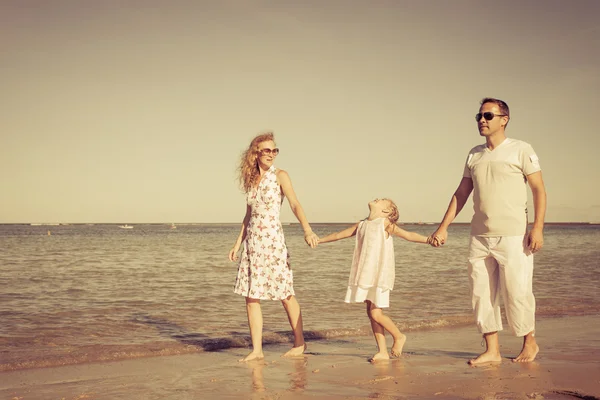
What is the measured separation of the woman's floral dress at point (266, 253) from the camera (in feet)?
18.6

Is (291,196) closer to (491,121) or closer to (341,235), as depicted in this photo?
(341,235)

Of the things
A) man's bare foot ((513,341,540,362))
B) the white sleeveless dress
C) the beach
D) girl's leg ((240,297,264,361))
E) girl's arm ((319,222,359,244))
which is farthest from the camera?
girl's leg ((240,297,264,361))

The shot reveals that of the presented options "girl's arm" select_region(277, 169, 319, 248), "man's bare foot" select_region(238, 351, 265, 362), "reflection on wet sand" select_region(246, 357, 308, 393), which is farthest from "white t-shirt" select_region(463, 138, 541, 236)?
"man's bare foot" select_region(238, 351, 265, 362)

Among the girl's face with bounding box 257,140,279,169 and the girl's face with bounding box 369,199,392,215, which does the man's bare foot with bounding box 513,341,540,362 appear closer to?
the girl's face with bounding box 369,199,392,215

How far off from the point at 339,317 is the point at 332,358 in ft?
10.6

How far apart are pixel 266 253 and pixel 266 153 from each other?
918mm

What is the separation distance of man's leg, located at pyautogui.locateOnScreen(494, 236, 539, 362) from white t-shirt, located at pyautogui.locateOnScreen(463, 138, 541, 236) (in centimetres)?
11

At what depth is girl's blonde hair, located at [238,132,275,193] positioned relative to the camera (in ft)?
19.1

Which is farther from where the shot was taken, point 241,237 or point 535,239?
point 241,237

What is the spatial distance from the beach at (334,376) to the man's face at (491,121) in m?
1.94

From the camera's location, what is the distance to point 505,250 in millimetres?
5000

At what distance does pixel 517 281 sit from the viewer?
16.4ft

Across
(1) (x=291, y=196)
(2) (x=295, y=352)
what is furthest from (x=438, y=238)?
(2) (x=295, y=352)

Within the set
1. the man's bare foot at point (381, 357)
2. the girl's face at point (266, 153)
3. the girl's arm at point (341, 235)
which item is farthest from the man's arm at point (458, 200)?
the girl's face at point (266, 153)
